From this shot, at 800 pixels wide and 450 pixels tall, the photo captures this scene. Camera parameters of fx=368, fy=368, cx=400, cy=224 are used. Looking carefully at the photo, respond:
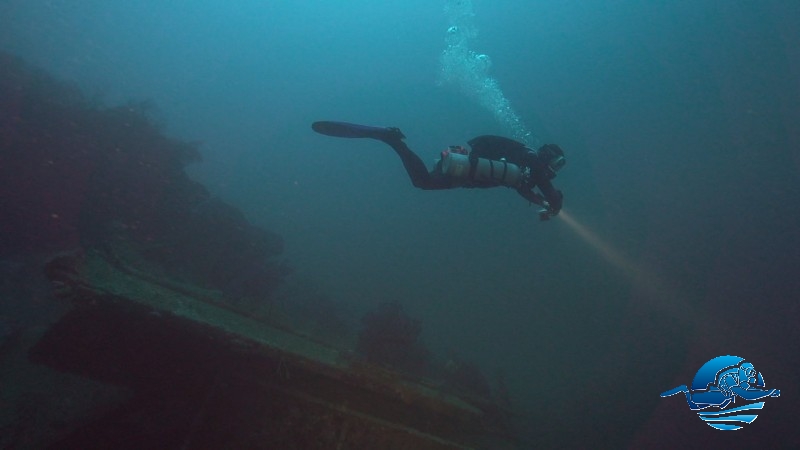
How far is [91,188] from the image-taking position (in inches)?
307

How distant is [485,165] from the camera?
219 inches

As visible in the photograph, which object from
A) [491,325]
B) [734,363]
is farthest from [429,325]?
[734,363]

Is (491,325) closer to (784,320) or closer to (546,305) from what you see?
(546,305)

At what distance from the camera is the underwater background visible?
21.1m

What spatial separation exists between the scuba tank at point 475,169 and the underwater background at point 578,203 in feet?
20.2

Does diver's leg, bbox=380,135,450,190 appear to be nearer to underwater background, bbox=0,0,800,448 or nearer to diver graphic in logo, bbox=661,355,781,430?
underwater background, bbox=0,0,800,448

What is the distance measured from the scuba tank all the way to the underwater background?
242 inches

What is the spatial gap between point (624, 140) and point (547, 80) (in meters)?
21.3

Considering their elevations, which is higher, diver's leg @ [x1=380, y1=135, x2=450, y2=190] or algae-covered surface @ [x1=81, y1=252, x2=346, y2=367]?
diver's leg @ [x1=380, y1=135, x2=450, y2=190]

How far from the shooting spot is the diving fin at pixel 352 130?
18.5 feet

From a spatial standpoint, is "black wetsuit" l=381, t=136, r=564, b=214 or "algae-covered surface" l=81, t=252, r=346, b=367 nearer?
"algae-covered surface" l=81, t=252, r=346, b=367

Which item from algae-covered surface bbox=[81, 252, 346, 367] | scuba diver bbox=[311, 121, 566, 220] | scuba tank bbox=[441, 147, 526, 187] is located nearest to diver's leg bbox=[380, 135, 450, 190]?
scuba diver bbox=[311, 121, 566, 220]

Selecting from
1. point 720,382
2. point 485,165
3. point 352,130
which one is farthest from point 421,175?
point 720,382

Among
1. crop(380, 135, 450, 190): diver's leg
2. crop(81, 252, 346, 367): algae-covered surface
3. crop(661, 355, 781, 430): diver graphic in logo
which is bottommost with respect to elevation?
crop(81, 252, 346, 367): algae-covered surface
